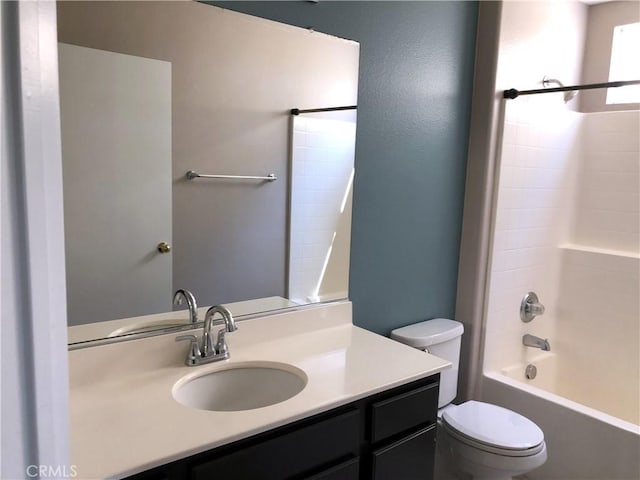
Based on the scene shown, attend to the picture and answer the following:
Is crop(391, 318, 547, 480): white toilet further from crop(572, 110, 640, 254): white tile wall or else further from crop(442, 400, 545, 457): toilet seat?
crop(572, 110, 640, 254): white tile wall

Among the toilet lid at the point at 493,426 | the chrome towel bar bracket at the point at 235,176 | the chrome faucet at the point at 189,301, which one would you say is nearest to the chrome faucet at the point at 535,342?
the toilet lid at the point at 493,426

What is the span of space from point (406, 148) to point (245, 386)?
119cm

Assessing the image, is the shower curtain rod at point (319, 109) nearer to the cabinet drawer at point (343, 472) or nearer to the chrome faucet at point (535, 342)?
the cabinet drawer at point (343, 472)

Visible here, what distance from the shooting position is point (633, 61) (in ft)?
9.85

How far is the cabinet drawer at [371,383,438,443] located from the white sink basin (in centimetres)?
25

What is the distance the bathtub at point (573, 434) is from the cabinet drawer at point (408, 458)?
0.87 meters

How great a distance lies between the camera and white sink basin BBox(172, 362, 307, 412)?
5.00ft

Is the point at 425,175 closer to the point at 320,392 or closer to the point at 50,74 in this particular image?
the point at 320,392

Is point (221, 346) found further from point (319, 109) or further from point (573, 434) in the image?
point (573, 434)

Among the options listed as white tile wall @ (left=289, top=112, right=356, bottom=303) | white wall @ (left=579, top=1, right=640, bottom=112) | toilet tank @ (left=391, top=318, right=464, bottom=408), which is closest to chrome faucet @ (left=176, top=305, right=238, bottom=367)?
white tile wall @ (left=289, top=112, right=356, bottom=303)

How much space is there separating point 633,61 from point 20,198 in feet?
11.4

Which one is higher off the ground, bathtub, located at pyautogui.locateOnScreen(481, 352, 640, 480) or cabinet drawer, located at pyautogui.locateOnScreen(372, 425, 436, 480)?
cabinet drawer, located at pyautogui.locateOnScreen(372, 425, 436, 480)

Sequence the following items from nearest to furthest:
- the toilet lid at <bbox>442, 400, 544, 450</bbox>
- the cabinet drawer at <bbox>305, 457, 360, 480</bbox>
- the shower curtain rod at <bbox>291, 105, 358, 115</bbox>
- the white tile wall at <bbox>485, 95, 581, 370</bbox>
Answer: the cabinet drawer at <bbox>305, 457, 360, 480</bbox>, the shower curtain rod at <bbox>291, 105, 358, 115</bbox>, the toilet lid at <bbox>442, 400, 544, 450</bbox>, the white tile wall at <bbox>485, 95, 581, 370</bbox>

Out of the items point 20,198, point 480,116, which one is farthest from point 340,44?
point 20,198
